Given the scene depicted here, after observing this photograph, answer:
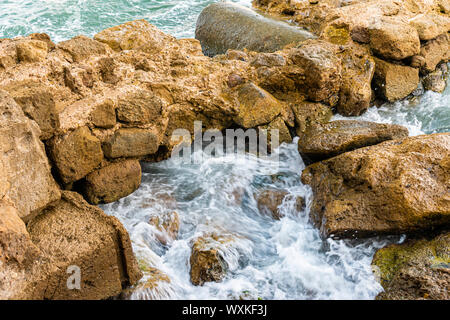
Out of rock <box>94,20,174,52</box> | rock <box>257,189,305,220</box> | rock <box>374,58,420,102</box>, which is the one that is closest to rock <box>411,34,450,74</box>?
rock <box>374,58,420,102</box>

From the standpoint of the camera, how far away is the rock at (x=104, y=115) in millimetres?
3686

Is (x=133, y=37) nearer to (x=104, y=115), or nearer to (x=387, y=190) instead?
(x=104, y=115)

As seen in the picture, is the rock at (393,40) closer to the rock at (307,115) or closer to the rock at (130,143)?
the rock at (307,115)

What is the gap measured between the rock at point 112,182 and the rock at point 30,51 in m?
1.21

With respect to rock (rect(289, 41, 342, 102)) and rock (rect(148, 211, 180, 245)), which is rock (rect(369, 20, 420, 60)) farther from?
A: rock (rect(148, 211, 180, 245))

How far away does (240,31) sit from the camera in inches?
260

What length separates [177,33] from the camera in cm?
871

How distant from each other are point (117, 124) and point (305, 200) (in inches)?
81.4

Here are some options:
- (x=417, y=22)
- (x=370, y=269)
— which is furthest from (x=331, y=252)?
(x=417, y=22)

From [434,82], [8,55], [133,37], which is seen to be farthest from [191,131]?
[434,82]

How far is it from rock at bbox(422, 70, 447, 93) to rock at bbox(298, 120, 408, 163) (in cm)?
243

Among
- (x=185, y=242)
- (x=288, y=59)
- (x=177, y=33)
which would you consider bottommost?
(x=185, y=242)

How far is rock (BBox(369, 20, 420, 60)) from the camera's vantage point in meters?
5.50
